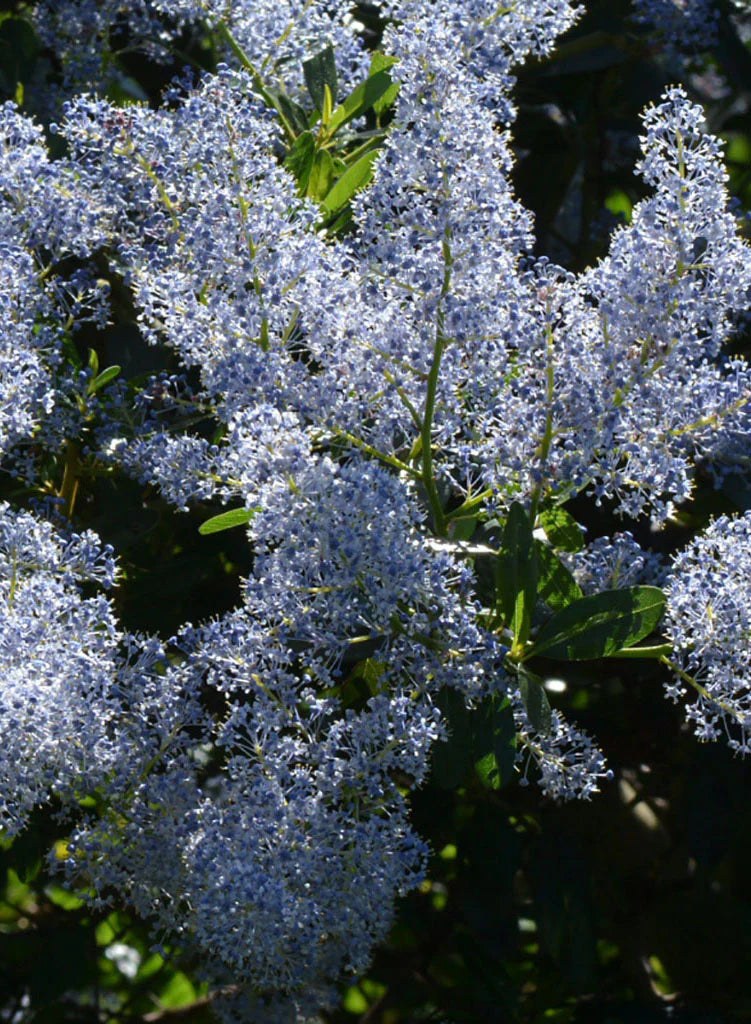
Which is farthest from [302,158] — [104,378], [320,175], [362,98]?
[104,378]

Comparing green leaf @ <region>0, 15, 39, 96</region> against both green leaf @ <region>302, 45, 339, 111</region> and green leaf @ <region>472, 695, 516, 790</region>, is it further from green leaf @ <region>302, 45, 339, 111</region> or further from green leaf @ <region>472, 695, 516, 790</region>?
green leaf @ <region>472, 695, 516, 790</region>

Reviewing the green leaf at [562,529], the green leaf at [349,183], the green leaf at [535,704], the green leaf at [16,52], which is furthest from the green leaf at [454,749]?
the green leaf at [16,52]

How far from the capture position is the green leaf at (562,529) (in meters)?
2.31

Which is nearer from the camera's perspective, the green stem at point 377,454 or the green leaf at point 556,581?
the green stem at point 377,454

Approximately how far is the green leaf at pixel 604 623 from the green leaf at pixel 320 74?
1329mm

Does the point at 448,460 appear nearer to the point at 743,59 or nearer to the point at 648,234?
the point at 648,234

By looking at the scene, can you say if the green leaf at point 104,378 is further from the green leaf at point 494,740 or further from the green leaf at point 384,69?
the green leaf at point 494,740

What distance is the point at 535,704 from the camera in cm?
208

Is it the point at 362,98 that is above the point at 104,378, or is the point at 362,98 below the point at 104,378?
above

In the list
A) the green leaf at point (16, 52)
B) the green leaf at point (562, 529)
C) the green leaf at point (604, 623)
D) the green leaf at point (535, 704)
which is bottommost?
the green leaf at point (535, 704)

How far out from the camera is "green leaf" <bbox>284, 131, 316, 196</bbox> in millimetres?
2602

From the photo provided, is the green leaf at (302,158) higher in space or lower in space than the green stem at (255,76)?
lower

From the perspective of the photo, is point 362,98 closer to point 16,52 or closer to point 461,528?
point 461,528

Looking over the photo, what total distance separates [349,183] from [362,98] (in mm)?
250
